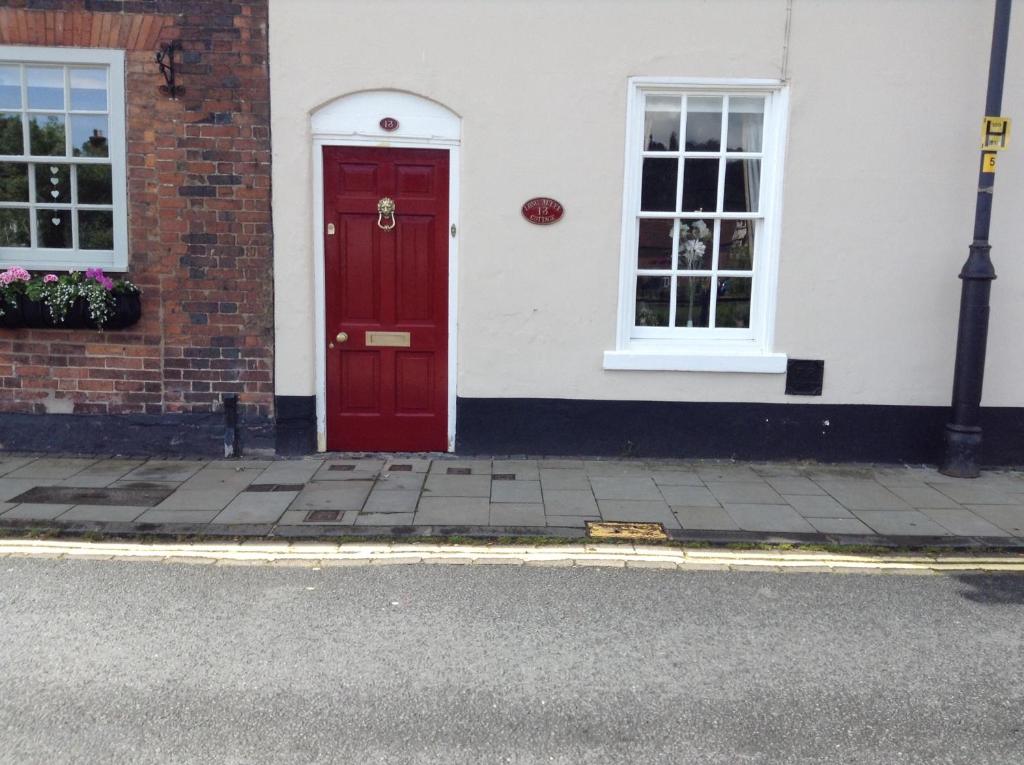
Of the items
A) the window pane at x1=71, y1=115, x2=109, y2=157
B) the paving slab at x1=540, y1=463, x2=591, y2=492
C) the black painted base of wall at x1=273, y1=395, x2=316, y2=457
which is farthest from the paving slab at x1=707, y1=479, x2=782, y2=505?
the window pane at x1=71, y1=115, x2=109, y2=157

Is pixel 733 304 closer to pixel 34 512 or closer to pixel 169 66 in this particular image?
pixel 169 66

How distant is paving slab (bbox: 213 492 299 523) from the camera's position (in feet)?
18.3

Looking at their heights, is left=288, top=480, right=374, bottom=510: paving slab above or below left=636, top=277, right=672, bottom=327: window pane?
below

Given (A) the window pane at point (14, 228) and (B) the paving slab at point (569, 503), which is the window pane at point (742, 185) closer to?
(B) the paving slab at point (569, 503)

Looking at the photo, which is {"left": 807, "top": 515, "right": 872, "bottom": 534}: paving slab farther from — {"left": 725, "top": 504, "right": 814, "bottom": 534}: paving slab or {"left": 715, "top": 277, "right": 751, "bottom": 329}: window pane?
{"left": 715, "top": 277, "right": 751, "bottom": 329}: window pane

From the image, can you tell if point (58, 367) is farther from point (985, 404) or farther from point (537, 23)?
point (985, 404)

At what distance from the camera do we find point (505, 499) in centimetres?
607

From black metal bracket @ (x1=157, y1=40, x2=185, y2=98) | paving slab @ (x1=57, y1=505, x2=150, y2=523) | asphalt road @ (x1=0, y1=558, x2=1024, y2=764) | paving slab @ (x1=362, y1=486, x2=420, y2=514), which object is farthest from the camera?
black metal bracket @ (x1=157, y1=40, x2=185, y2=98)

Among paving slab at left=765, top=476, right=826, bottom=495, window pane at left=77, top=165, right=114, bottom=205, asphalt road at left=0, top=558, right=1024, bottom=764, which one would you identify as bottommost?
asphalt road at left=0, top=558, right=1024, bottom=764

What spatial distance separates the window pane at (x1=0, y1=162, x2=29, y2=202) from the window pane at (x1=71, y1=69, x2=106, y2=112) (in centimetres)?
72

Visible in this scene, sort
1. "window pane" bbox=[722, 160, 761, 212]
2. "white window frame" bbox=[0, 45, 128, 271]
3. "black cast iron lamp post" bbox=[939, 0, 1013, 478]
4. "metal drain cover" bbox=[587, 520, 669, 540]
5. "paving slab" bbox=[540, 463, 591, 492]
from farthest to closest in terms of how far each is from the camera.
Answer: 1. "window pane" bbox=[722, 160, 761, 212]
2. "white window frame" bbox=[0, 45, 128, 271]
3. "black cast iron lamp post" bbox=[939, 0, 1013, 478]
4. "paving slab" bbox=[540, 463, 591, 492]
5. "metal drain cover" bbox=[587, 520, 669, 540]

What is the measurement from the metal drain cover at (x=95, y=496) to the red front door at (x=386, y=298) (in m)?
1.59

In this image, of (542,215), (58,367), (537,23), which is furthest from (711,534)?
(58,367)

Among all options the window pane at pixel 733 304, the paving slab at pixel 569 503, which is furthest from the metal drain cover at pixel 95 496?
the window pane at pixel 733 304
